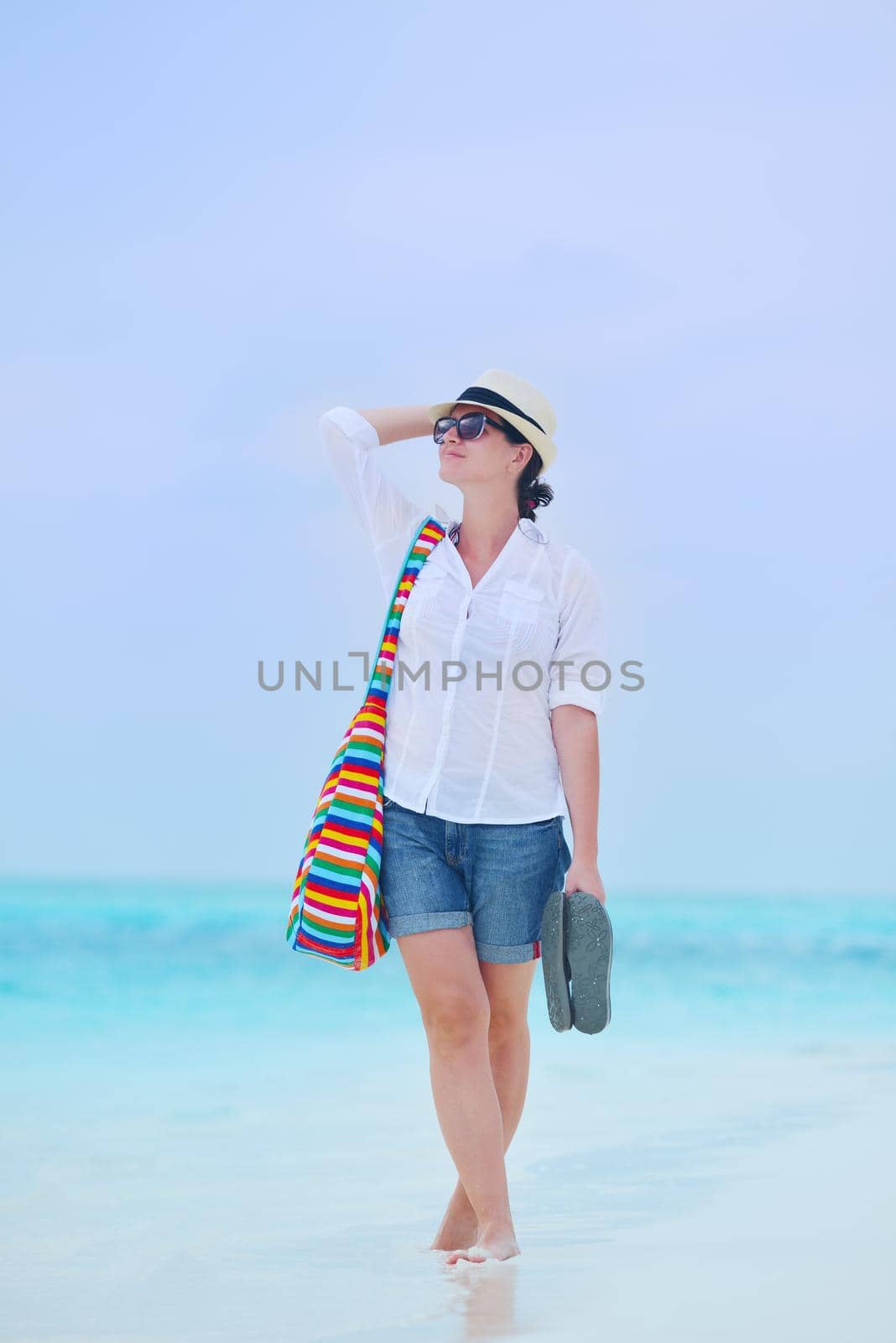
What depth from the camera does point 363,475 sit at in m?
2.77

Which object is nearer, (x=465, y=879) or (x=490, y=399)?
(x=465, y=879)

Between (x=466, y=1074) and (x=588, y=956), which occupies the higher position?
(x=588, y=956)

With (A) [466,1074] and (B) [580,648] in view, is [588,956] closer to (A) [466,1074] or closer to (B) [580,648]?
(A) [466,1074]

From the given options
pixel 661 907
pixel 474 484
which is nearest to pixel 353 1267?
pixel 474 484

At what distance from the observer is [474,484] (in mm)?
2752

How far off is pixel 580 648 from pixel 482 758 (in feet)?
0.97

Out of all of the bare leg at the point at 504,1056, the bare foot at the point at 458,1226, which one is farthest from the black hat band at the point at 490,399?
the bare foot at the point at 458,1226

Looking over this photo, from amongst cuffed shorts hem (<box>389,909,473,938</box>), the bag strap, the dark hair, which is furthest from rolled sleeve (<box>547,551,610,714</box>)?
cuffed shorts hem (<box>389,909,473,938</box>)

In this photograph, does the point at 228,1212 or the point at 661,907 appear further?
the point at 661,907

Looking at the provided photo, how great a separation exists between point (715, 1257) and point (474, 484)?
1518mm

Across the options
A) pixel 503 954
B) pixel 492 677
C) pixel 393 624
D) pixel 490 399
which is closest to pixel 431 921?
pixel 503 954

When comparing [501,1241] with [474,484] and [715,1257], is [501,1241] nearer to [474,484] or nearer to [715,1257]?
[715,1257]

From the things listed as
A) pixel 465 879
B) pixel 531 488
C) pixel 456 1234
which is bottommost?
pixel 456 1234

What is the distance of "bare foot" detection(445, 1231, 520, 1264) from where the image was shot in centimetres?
246
